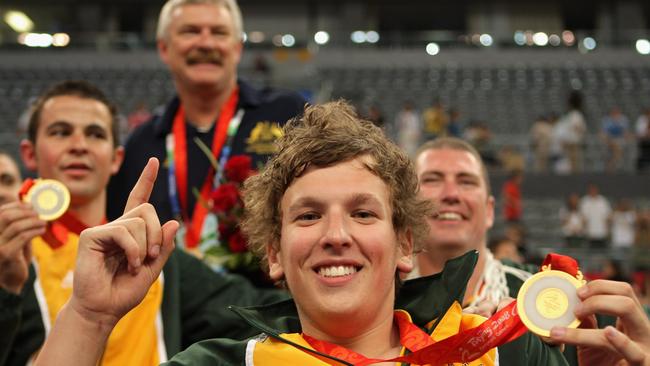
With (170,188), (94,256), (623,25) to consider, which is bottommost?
(94,256)

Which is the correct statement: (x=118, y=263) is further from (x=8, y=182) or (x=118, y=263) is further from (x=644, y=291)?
(x=644, y=291)

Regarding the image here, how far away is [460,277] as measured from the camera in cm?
208

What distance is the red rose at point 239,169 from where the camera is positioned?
3.34m

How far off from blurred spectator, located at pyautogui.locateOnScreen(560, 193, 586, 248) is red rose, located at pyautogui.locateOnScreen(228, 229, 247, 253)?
26.5 feet

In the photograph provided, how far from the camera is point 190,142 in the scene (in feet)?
12.7

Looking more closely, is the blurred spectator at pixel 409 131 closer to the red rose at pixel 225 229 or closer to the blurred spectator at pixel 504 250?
the blurred spectator at pixel 504 250

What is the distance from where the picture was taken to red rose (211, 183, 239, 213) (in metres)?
3.26

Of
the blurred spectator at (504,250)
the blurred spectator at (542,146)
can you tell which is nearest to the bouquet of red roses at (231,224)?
the blurred spectator at (504,250)

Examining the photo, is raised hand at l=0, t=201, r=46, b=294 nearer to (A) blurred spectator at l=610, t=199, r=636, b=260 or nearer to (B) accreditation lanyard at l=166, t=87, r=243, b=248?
(B) accreditation lanyard at l=166, t=87, r=243, b=248

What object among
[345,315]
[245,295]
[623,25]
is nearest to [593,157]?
[623,25]

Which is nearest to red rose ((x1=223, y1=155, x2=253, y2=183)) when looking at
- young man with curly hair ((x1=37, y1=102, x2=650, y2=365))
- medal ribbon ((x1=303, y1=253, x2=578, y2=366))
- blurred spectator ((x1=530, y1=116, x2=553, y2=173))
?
young man with curly hair ((x1=37, y1=102, x2=650, y2=365))

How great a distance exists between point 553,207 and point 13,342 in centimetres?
1080

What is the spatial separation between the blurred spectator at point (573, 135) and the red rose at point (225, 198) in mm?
9929

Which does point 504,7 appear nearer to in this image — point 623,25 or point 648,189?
point 623,25
